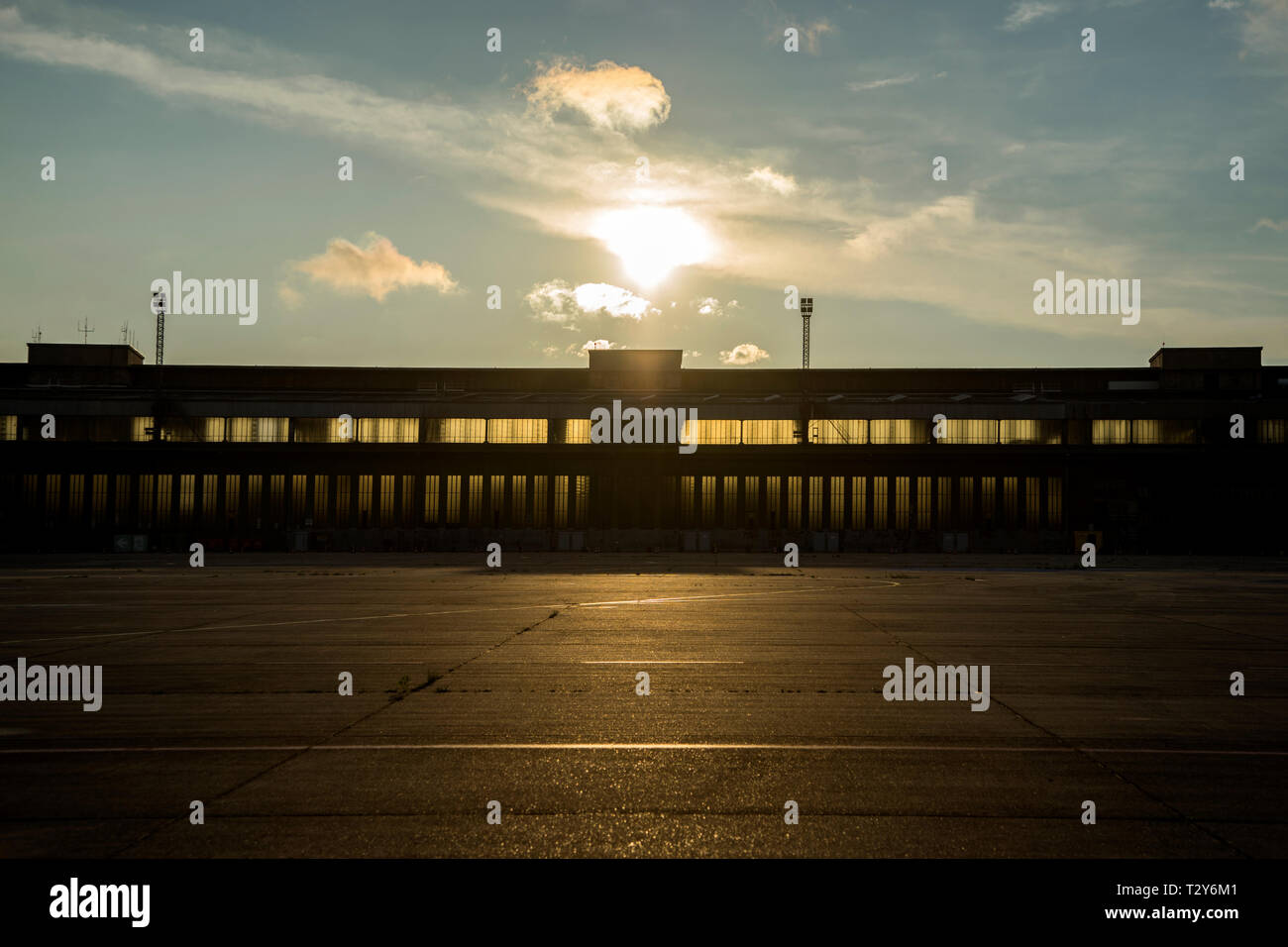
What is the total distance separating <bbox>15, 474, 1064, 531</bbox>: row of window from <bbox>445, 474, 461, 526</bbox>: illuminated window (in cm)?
8

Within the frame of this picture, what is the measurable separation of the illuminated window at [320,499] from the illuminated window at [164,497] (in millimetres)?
12036

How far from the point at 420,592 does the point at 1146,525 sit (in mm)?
65343

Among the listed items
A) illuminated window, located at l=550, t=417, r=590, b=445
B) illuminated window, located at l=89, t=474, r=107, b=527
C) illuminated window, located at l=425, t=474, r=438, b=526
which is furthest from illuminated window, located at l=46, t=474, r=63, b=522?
illuminated window, located at l=550, t=417, r=590, b=445

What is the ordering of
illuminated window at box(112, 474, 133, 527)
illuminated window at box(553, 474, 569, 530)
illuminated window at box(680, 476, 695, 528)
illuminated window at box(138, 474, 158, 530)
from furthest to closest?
illuminated window at box(680, 476, 695, 528) < illuminated window at box(553, 474, 569, 530) < illuminated window at box(112, 474, 133, 527) < illuminated window at box(138, 474, 158, 530)

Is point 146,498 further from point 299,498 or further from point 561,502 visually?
point 561,502

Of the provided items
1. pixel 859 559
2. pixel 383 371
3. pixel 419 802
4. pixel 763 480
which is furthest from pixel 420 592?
pixel 383 371

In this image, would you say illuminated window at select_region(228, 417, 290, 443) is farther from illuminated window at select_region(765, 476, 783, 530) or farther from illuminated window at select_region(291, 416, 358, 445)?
illuminated window at select_region(765, 476, 783, 530)

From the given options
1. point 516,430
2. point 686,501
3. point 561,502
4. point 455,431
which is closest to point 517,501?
point 561,502

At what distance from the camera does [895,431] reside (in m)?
75.9

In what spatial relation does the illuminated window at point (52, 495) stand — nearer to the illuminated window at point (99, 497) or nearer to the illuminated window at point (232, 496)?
the illuminated window at point (99, 497)

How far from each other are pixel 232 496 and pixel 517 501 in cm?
2396

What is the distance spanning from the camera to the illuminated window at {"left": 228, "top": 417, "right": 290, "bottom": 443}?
75.1 metres

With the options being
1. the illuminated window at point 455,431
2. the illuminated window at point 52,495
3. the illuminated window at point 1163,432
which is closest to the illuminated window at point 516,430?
the illuminated window at point 455,431

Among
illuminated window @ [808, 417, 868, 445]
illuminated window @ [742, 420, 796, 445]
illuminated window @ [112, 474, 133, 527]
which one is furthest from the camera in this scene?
illuminated window @ [742, 420, 796, 445]
